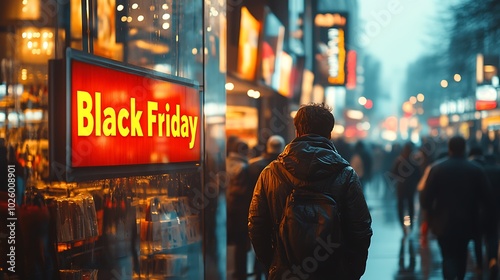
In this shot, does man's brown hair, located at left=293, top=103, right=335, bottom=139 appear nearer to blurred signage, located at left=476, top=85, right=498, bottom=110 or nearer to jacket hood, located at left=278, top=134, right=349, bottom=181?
jacket hood, located at left=278, top=134, right=349, bottom=181

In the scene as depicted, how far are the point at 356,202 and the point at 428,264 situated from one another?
721 cm

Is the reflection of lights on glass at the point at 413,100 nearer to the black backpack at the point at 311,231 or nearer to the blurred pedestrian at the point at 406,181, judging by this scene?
the blurred pedestrian at the point at 406,181

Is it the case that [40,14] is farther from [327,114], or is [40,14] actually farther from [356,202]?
[356,202]

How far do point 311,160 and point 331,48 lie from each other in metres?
21.9

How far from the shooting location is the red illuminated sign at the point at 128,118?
13.2 ft

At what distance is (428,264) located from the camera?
10930mm

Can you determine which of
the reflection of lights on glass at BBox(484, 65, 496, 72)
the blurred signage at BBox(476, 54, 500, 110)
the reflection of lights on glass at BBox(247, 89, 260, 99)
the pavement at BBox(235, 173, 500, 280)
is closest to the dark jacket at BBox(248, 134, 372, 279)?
the pavement at BBox(235, 173, 500, 280)

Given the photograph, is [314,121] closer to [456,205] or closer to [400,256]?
[456,205]

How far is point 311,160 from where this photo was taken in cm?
420

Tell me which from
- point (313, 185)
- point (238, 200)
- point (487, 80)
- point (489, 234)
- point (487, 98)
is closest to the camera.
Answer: point (313, 185)

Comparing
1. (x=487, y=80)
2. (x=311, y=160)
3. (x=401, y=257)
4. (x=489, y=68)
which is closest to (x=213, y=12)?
(x=311, y=160)

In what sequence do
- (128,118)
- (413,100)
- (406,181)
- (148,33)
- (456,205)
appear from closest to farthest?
(128,118), (148,33), (456,205), (406,181), (413,100)

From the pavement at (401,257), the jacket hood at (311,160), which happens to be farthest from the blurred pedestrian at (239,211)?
the jacket hood at (311,160)

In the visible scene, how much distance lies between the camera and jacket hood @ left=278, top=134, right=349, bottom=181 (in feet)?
13.7
